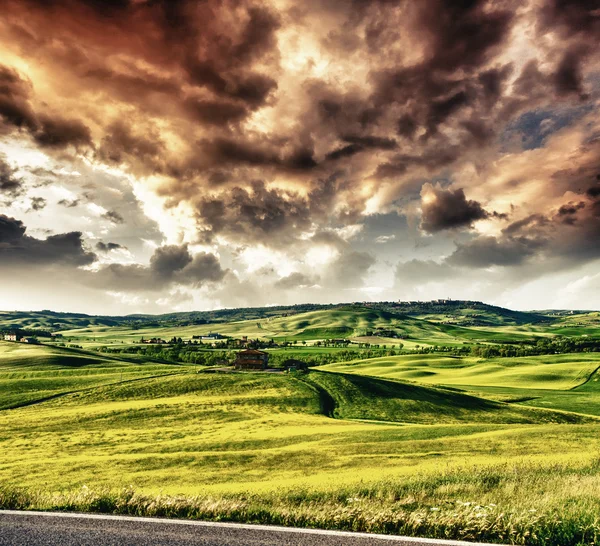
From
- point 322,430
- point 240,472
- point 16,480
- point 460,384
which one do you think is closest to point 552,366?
point 460,384

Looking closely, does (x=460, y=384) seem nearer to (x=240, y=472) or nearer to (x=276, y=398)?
(x=276, y=398)

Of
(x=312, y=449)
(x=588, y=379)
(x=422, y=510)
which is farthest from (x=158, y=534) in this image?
(x=588, y=379)

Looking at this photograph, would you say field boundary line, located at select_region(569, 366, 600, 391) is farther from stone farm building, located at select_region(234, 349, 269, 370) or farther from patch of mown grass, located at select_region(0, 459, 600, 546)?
patch of mown grass, located at select_region(0, 459, 600, 546)

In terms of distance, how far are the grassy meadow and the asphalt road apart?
0.82 metres

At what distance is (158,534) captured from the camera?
9672mm

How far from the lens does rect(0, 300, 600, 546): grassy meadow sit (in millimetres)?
11172

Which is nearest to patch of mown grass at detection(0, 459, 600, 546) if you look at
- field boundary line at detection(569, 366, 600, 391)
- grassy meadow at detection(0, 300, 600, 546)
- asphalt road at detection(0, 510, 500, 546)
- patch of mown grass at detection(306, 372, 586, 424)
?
grassy meadow at detection(0, 300, 600, 546)

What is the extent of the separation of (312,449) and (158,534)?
27.7m

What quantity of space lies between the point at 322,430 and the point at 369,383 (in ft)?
141

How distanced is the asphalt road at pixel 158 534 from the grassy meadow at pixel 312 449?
2.69 ft

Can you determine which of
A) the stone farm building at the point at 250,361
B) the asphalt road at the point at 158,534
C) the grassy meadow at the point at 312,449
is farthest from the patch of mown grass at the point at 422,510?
the stone farm building at the point at 250,361

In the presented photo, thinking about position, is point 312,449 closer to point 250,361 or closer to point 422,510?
point 422,510

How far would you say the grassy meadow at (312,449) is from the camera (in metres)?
11.2

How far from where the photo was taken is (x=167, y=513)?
11180 millimetres
